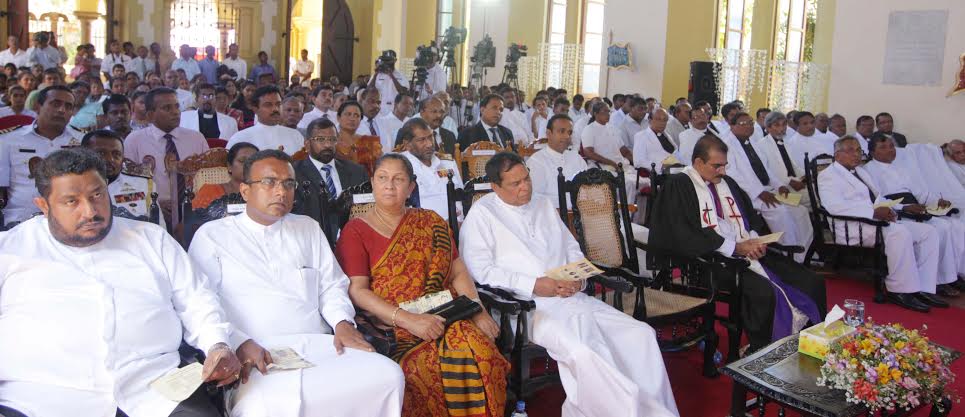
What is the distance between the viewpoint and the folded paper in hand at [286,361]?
8.73ft

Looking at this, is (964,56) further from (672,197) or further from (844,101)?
(672,197)

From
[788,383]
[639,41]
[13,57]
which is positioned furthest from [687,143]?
[13,57]

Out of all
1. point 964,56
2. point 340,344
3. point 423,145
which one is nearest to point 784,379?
point 340,344

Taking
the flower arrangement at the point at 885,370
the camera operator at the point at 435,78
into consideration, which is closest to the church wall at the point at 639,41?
the camera operator at the point at 435,78

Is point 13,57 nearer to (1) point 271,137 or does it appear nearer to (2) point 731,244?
(1) point 271,137

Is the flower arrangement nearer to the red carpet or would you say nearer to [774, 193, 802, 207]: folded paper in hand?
the red carpet

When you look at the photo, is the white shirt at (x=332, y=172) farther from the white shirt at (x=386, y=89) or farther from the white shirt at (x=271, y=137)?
the white shirt at (x=386, y=89)

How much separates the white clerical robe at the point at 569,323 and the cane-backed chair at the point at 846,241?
311 cm

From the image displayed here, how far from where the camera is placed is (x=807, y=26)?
56.3ft

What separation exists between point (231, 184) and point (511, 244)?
1.43 meters

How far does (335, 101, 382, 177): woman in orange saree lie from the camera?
5.62 meters

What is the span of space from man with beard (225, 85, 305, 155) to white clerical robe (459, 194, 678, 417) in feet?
8.10

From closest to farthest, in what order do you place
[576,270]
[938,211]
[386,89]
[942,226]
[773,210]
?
[576,270]
[942,226]
[938,211]
[773,210]
[386,89]

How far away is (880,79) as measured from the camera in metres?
9.60
